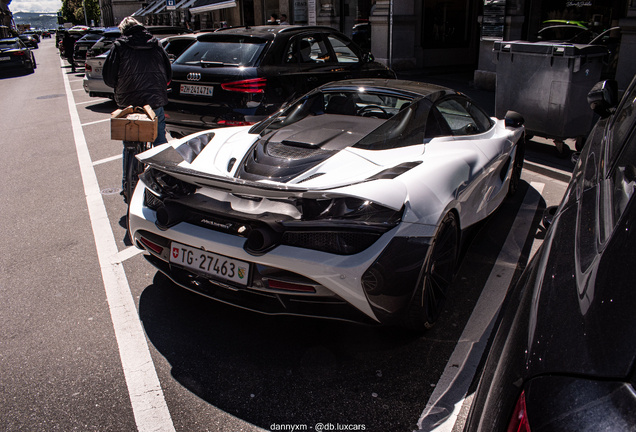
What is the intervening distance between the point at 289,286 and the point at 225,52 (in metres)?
4.66

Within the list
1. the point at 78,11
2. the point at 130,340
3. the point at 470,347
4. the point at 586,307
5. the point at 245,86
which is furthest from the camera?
the point at 78,11

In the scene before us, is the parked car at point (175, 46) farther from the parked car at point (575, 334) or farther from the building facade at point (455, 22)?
the parked car at point (575, 334)

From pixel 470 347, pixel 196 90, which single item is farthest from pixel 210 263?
pixel 196 90

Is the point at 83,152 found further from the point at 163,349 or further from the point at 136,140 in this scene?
the point at 163,349

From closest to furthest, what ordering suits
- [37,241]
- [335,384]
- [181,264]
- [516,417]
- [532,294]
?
[516,417] → [532,294] → [335,384] → [181,264] → [37,241]

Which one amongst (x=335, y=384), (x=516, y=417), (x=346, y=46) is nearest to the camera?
(x=516, y=417)

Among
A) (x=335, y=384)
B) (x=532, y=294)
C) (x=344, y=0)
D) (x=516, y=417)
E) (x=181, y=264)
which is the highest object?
(x=344, y=0)

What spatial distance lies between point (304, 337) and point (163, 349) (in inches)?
31.2

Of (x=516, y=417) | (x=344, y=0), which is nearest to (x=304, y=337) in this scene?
(x=516, y=417)

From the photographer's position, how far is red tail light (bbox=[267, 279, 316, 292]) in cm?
253

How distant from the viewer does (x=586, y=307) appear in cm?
129

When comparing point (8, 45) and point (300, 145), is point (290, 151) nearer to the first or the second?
point (300, 145)

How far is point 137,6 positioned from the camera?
59531 millimetres

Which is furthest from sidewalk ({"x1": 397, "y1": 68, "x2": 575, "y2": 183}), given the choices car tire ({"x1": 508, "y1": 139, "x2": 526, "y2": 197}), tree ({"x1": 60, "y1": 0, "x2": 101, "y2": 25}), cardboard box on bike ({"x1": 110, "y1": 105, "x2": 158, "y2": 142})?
tree ({"x1": 60, "y1": 0, "x2": 101, "y2": 25})
